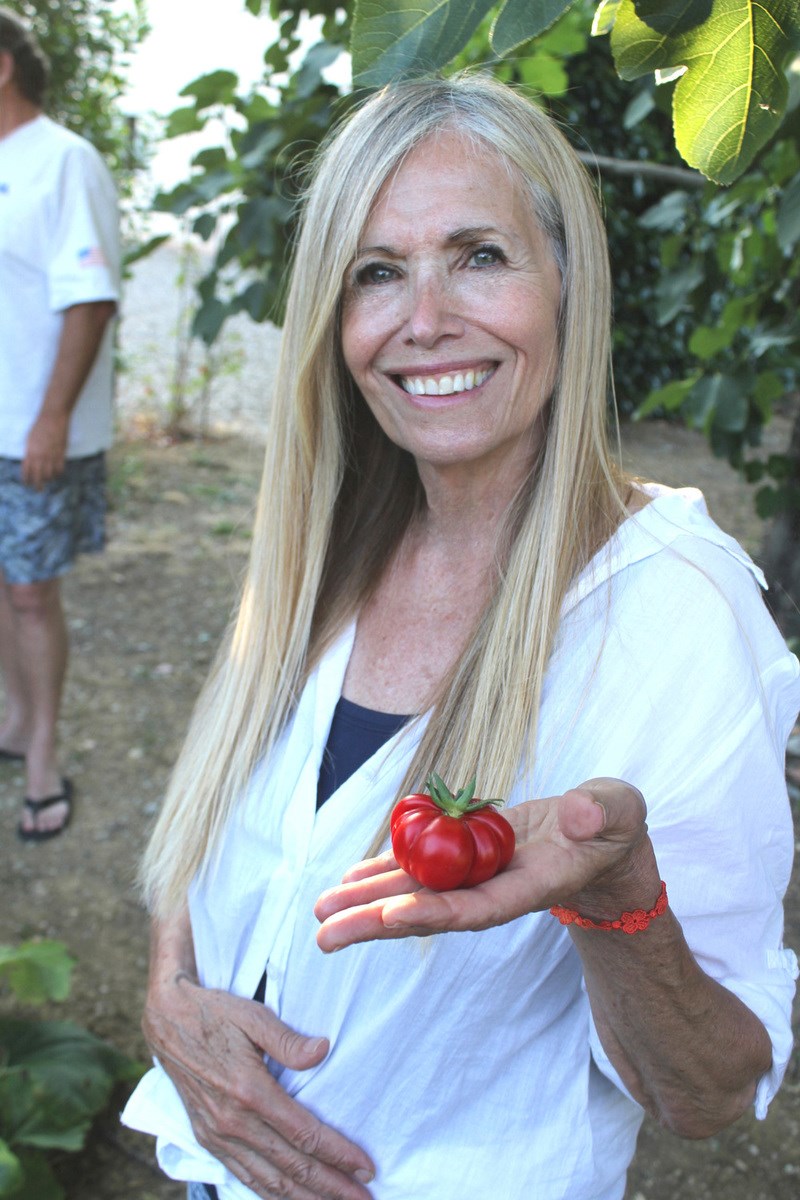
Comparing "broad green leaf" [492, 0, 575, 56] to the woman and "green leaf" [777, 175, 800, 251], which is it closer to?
the woman

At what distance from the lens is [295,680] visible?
5.59 feet

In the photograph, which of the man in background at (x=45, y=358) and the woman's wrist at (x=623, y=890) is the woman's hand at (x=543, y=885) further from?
the man in background at (x=45, y=358)

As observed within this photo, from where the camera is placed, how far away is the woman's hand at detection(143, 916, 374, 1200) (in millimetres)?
1452

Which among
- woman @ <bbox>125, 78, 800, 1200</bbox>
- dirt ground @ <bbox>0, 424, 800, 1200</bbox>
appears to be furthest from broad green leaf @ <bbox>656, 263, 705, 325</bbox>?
A: woman @ <bbox>125, 78, 800, 1200</bbox>

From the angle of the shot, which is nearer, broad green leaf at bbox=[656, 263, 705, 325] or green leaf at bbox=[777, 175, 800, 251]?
green leaf at bbox=[777, 175, 800, 251]

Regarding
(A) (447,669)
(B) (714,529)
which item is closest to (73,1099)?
(A) (447,669)

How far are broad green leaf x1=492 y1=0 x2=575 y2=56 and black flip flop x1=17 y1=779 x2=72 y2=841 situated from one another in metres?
3.32

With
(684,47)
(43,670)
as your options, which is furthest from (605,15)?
(43,670)

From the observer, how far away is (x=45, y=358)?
11.8 ft

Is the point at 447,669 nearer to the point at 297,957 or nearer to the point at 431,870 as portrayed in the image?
the point at 297,957

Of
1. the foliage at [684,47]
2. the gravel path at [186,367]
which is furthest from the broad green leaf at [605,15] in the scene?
the gravel path at [186,367]

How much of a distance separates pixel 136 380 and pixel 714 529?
7.86 m

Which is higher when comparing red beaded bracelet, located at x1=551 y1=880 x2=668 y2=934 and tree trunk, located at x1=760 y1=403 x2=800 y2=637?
red beaded bracelet, located at x1=551 y1=880 x2=668 y2=934

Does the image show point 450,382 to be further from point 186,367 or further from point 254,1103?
point 186,367
